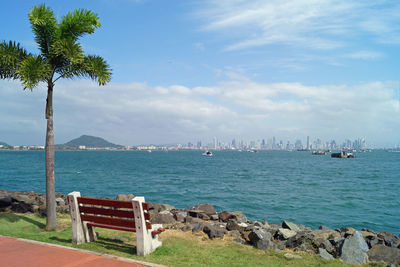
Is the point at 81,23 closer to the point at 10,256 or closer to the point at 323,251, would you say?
the point at 10,256

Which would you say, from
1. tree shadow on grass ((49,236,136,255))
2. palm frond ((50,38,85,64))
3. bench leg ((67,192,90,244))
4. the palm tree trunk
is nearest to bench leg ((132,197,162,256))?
tree shadow on grass ((49,236,136,255))

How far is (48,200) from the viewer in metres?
9.27

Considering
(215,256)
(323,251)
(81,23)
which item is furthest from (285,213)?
(81,23)

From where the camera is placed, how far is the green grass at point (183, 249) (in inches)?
247

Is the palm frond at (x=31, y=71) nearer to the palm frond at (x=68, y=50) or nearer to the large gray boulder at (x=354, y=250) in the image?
the palm frond at (x=68, y=50)

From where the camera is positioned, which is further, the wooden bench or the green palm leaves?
the green palm leaves

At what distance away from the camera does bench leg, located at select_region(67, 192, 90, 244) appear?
6949 mm

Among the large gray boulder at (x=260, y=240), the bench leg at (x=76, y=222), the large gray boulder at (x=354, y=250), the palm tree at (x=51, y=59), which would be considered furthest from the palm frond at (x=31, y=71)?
the large gray boulder at (x=354, y=250)

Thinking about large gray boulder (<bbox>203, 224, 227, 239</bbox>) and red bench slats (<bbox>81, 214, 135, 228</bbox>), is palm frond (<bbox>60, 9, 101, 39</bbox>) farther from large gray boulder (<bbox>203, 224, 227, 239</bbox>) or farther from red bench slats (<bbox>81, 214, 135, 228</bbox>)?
large gray boulder (<bbox>203, 224, 227, 239</bbox>)

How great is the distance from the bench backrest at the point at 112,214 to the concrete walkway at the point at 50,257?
2.23ft

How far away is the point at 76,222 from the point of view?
702 centimetres

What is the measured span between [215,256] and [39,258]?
367 centimetres

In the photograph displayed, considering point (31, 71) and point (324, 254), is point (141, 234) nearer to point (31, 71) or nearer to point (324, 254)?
point (324, 254)

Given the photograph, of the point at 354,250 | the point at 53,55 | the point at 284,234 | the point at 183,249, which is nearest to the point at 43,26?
the point at 53,55
